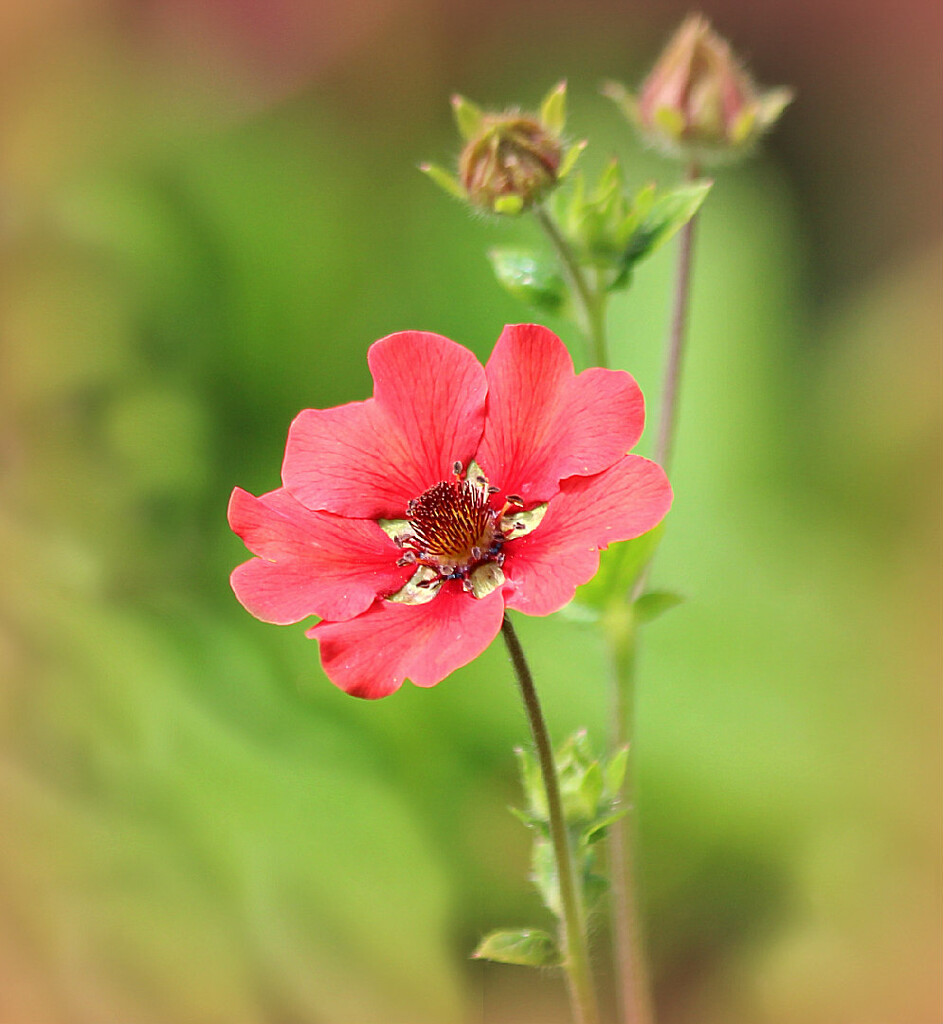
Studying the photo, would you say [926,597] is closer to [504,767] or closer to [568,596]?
[504,767]

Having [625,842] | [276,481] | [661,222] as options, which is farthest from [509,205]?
[276,481]

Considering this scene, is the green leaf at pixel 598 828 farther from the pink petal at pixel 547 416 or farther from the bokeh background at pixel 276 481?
the bokeh background at pixel 276 481

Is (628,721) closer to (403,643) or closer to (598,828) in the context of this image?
(598,828)

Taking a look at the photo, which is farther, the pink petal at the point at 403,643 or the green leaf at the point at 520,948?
the green leaf at the point at 520,948

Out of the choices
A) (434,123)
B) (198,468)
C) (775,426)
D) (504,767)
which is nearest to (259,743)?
(504,767)

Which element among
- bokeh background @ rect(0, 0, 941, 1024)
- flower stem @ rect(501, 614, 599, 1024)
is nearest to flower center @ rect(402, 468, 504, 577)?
flower stem @ rect(501, 614, 599, 1024)

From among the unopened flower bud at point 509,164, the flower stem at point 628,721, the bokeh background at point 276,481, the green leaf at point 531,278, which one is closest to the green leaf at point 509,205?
the unopened flower bud at point 509,164
